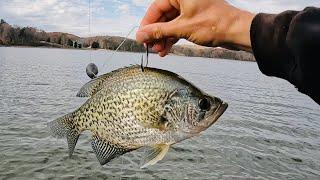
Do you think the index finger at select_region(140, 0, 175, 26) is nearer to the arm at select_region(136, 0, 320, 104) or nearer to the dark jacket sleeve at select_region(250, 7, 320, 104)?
the arm at select_region(136, 0, 320, 104)

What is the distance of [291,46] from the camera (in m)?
2.45

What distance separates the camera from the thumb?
129 inches

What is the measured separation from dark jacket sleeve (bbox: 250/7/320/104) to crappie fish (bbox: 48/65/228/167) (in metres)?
0.58

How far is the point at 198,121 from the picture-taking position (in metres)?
3.07

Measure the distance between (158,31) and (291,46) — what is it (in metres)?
1.25

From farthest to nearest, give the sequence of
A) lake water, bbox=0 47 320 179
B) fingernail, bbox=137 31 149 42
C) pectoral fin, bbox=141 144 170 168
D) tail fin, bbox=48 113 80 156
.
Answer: lake water, bbox=0 47 320 179 → tail fin, bbox=48 113 80 156 → fingernail, bbox=137 31 149 42 → pectoral fin, bbox=141 144 170 168

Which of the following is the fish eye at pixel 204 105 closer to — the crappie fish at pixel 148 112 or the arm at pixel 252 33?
the crappie fish at pixel 148 112

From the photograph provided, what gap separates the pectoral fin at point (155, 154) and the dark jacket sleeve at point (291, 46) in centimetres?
93

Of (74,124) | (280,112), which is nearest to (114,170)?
(74,124)

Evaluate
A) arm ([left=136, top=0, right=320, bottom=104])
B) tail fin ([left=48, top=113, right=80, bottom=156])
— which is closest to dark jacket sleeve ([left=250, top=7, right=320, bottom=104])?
arm ([left=136, top=0, right=320, bottom=104])

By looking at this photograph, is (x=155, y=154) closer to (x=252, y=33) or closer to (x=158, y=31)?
(x=158, y=31)

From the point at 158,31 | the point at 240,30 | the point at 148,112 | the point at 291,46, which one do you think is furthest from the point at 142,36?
the point at 291,46

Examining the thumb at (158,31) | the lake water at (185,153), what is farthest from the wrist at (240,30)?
the lake water at (185,153)

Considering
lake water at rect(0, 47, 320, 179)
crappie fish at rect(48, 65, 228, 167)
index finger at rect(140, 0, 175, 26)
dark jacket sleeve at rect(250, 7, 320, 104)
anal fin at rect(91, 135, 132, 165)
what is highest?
index finger at rect(140, 0, 175, 26)
